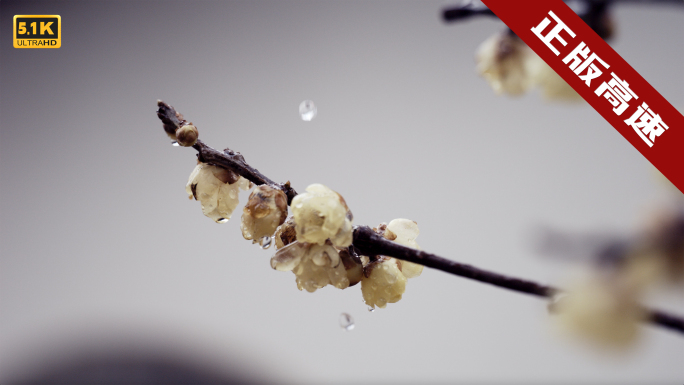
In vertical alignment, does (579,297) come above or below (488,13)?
below

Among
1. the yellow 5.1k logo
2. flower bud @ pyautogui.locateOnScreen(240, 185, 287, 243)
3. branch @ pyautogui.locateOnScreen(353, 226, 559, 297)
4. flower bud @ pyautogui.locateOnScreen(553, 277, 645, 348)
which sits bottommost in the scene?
flower bud @ pyautogui.locateOnScreen(553, 277, 645, 348)

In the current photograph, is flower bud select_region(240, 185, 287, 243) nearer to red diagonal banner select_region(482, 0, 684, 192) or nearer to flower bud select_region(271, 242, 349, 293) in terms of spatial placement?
flower bud select_region(271, 242, 349, 293)

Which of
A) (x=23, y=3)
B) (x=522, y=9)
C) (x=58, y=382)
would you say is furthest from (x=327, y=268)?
(x=23, y=3)

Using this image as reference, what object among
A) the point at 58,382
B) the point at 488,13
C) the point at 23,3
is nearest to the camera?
the point at 488,13

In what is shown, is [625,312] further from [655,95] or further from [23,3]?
[23,3]

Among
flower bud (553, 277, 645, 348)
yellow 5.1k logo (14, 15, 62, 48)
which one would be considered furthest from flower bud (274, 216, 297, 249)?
yellow 5.1k logo (14, 15, 62, 48)

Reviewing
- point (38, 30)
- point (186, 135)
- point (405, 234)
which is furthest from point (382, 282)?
point (38, 30)
